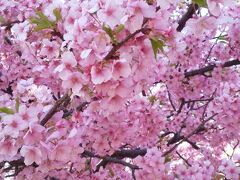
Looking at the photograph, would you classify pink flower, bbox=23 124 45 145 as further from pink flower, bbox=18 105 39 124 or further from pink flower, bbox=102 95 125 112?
pink flower, bbox=102 95 125 112

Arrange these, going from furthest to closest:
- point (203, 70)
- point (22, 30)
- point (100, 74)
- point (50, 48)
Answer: point (203, 70) → point (22, 30) → point (50, 48) → point (100, 74)

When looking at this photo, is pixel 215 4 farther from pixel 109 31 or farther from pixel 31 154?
pixel 31 154

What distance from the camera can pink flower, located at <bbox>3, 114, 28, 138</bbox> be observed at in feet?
8.78

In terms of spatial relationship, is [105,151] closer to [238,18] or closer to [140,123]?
[140,123]

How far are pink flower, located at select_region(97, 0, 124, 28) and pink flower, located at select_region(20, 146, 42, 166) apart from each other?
3.17ft

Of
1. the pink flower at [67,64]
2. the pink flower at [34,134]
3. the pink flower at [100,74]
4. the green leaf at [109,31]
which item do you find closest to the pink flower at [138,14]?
the green leaf at [109,31]

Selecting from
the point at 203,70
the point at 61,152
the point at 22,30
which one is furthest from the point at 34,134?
the point at 203,70

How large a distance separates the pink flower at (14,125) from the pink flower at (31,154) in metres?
0.12

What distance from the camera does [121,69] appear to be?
2229 millimetres

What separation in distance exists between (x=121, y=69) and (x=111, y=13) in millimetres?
296

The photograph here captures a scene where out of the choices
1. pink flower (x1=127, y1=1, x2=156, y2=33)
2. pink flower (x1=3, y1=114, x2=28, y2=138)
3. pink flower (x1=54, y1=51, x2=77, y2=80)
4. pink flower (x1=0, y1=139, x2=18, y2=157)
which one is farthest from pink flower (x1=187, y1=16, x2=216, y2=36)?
pink flower (x1=0, y1=139, x2=18, y2=157)

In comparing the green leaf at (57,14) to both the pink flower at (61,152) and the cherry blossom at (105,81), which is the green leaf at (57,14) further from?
the pink flower at (61,152)

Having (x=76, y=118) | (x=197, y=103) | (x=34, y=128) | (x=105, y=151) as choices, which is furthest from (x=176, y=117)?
(x=34, y=128)

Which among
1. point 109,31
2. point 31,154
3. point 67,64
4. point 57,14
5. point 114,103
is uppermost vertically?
point 57,14
